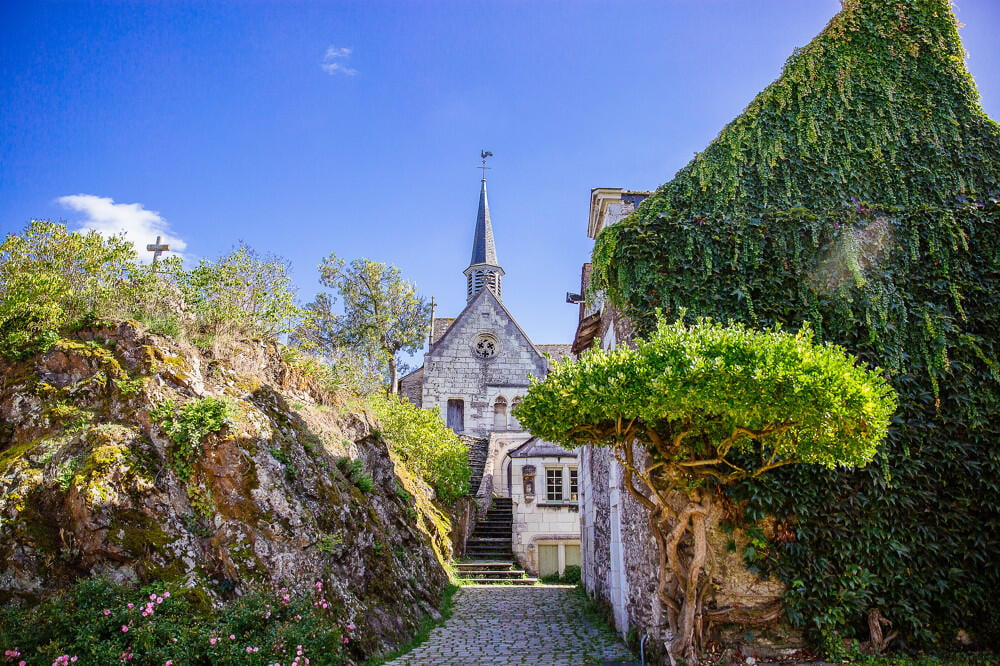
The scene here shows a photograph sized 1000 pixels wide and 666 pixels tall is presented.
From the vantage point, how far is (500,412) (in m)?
28.2

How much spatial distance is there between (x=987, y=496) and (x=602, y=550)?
569cm

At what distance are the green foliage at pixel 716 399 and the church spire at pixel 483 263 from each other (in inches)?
1047

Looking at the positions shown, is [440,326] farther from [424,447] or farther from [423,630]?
[423,630]

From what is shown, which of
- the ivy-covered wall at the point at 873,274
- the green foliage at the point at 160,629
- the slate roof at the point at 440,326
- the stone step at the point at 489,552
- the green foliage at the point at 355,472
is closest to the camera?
the green foliage at the point at 160,629

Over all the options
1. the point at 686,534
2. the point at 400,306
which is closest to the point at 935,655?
the point at 686,534

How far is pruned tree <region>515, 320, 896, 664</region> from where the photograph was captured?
5203 millimetres

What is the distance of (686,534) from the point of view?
6938 millimetres

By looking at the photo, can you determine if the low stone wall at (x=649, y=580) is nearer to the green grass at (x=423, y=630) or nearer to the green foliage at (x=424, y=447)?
the green grass at (x=423, y=630)

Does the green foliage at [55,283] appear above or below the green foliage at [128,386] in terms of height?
above

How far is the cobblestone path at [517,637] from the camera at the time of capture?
766 cm

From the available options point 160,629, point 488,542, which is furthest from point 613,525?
point 488,542

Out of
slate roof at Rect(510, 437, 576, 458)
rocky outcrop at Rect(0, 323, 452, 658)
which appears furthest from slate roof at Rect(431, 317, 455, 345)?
rocky outcrop at Rect(0, 323, 452, 658)

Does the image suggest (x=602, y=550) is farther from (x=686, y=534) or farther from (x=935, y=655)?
(x=935, y=655)

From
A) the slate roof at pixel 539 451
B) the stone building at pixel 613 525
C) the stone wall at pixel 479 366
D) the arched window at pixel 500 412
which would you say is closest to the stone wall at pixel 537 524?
the slate roof at pixel 539 451
